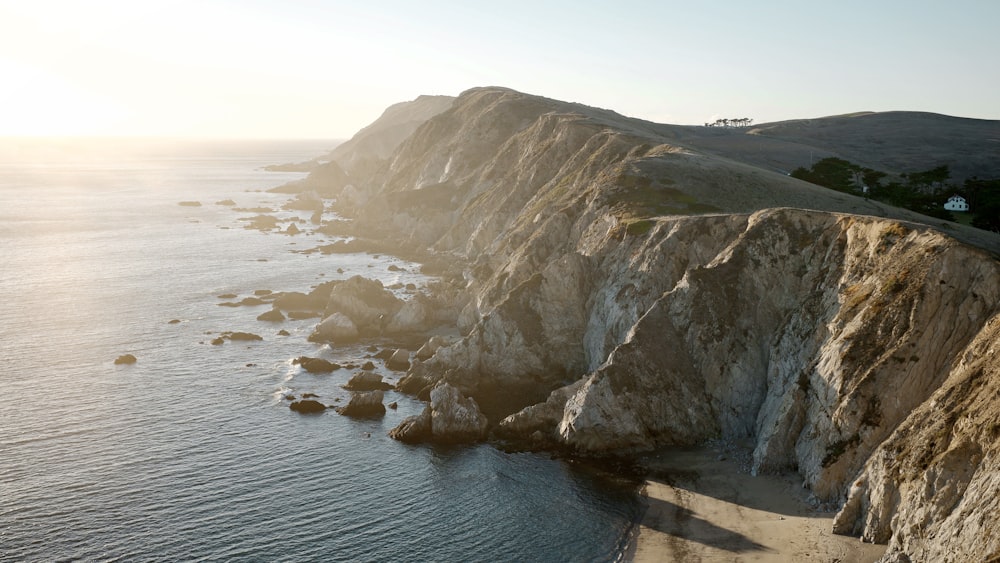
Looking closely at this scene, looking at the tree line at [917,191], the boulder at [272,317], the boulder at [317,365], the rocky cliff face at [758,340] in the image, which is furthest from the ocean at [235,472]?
the tree line at [917,191]

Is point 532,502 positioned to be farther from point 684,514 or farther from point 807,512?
point 807,512

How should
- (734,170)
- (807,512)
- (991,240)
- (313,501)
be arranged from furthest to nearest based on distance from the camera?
1. (734,170)
2. (991,240)
3. (313,501)
4. (807,512)

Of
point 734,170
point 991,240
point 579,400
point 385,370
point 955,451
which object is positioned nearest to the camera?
point 955,451

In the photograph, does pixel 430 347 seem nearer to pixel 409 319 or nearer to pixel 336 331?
pixel 409 319

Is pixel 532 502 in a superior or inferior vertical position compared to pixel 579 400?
inferior

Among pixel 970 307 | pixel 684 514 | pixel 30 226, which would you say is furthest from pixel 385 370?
pixel 30 226

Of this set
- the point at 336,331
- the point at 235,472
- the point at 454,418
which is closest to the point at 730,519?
the point at 454,418
